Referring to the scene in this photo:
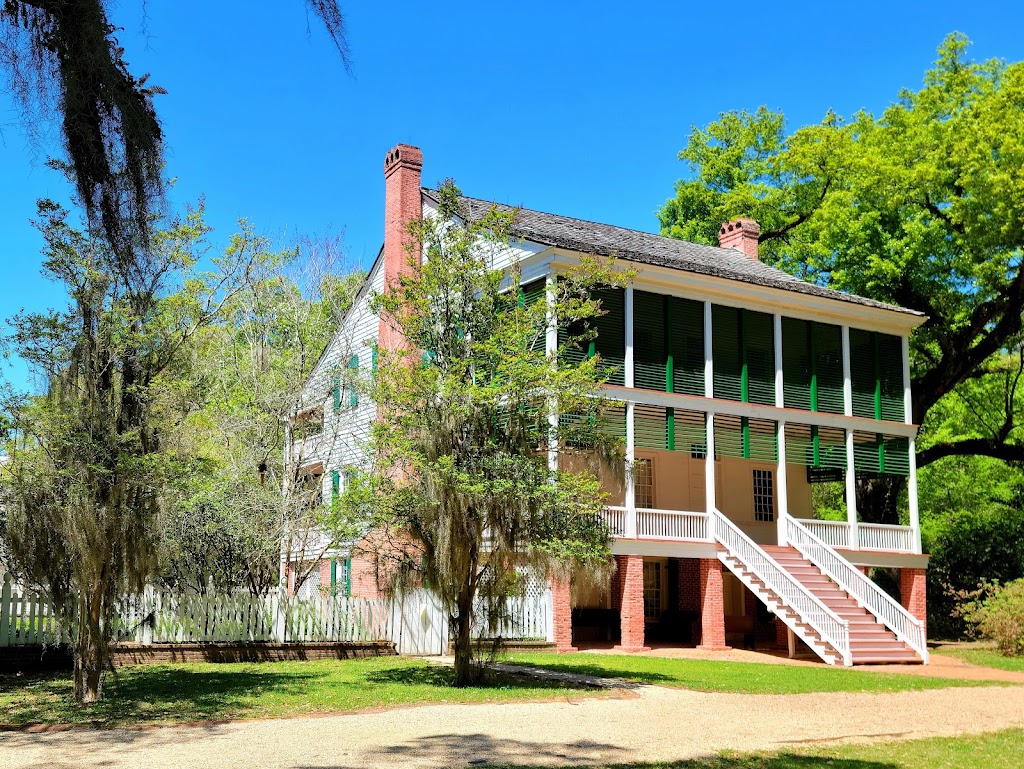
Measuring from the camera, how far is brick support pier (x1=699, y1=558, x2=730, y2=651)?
73.8 ft

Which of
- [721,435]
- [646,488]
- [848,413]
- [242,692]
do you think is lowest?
[242,692]

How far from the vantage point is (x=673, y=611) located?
1039 inches

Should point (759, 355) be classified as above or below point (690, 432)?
above

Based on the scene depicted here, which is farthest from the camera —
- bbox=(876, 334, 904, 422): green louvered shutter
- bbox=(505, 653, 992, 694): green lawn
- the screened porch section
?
Result: bbox=(876, 334, 904, 422): green louvered shutter

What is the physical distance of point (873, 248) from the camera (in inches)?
1213

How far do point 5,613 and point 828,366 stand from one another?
1930 centimetres

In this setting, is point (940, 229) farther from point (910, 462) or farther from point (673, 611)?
point (673, 611)

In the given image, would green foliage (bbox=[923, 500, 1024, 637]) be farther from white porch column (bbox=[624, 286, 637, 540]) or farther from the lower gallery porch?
white porch column (bbox=[624, 286, 637, 540])

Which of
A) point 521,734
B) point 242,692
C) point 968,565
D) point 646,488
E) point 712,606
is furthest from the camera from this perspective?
point 968,565

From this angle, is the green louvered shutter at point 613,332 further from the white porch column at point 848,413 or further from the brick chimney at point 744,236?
the brick chimney at point 744,236

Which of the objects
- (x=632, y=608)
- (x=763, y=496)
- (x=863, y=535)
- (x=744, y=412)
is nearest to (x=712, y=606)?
(x=632, y=608)

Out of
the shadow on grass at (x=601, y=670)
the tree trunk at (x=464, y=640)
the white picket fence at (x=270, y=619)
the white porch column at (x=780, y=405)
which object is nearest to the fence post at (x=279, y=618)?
the white picket fence at (x=270, y=619)

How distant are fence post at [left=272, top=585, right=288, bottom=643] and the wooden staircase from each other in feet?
31.4

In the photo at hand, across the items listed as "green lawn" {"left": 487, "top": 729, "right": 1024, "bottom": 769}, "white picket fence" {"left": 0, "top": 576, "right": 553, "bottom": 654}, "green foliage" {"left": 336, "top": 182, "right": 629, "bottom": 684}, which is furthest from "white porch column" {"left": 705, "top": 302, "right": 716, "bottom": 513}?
"green lawn" {"left": 487, "top": 729, "right": 1024, "bottom": 769}
